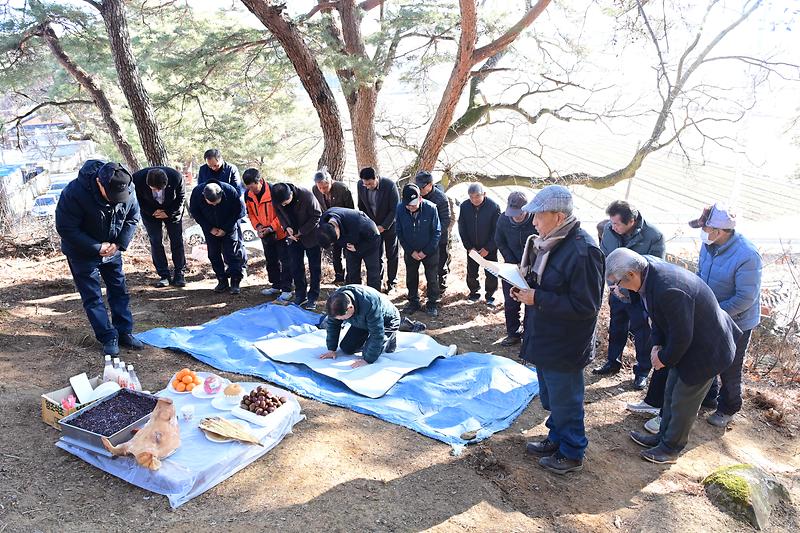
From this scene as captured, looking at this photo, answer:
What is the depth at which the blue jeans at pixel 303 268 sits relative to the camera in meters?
6.14

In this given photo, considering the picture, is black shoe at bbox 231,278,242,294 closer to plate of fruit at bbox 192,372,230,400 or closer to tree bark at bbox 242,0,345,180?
tree bark at bbox 242,0,345,180

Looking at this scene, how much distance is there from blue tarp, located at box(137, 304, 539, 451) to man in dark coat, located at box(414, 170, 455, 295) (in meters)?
2.07

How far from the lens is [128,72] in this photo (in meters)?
8.66

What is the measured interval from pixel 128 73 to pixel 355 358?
676 centimetres

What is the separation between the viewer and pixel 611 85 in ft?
30.6

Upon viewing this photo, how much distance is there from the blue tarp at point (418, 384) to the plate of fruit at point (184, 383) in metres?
0.58

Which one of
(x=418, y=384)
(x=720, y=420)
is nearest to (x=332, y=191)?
(x=418, y=384)

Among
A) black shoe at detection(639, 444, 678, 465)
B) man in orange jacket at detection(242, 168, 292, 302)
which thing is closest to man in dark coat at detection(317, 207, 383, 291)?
man in orange jacket at detection(242, 168, 292, 302)

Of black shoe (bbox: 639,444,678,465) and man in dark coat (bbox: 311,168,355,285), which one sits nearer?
black shoe (bbox: 639,444,678,465)

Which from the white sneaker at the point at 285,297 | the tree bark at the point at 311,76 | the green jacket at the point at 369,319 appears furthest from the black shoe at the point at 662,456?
the tree bark at the point at 311,76

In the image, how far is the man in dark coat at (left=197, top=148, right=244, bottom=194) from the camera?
641cm

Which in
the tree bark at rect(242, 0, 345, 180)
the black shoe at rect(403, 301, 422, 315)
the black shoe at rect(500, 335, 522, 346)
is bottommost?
the black shoe at rect(500, 335, 522, 346)

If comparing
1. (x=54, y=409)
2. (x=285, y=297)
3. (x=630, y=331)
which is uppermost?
(x=630, y=331)

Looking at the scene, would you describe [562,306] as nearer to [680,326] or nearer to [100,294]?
[680,326]
